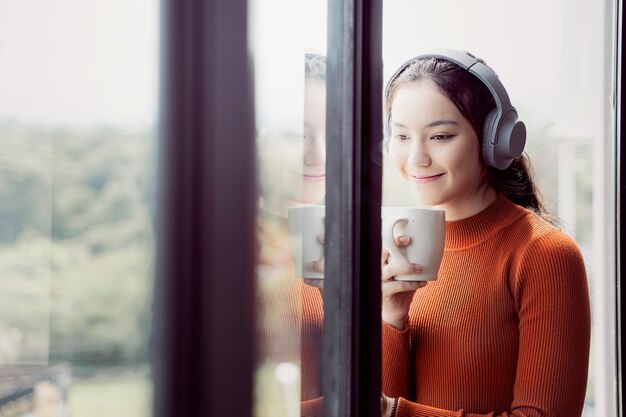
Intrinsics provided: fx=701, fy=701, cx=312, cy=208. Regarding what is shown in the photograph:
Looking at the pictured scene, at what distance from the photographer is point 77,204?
40 centimetres

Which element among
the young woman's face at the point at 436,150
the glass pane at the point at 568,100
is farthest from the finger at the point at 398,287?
the glass pane at the point at 568,100

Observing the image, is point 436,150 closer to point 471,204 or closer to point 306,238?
point 471,204

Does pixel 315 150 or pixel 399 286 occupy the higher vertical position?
pixel 315 150

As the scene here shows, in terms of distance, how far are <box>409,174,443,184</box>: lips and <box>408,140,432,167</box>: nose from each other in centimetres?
1

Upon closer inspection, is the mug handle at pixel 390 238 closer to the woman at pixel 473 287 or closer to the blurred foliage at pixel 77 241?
the woman at pixel 473 287

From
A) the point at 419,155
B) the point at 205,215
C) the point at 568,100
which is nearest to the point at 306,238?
the point at 205,215

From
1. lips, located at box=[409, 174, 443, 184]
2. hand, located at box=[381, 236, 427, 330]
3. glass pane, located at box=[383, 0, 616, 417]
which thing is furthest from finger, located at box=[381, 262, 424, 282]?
glass pane, located at box=[383, 0, 616, 417]

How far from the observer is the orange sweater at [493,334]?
2.53ft

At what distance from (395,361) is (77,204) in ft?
1.44

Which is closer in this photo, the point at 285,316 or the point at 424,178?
the point at 285,316

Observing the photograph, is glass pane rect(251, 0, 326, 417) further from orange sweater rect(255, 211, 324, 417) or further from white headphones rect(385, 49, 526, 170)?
white headphones rect(385, 49, 526, 170)

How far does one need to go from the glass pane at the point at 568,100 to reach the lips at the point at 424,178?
15 cm

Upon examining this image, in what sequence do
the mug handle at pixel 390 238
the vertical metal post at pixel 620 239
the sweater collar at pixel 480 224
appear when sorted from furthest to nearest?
the vertical metal post at pixel 620 239
the sweater collar at pixel 480 224
the mug handle at pixel 390 238

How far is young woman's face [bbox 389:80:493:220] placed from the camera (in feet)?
2.55
